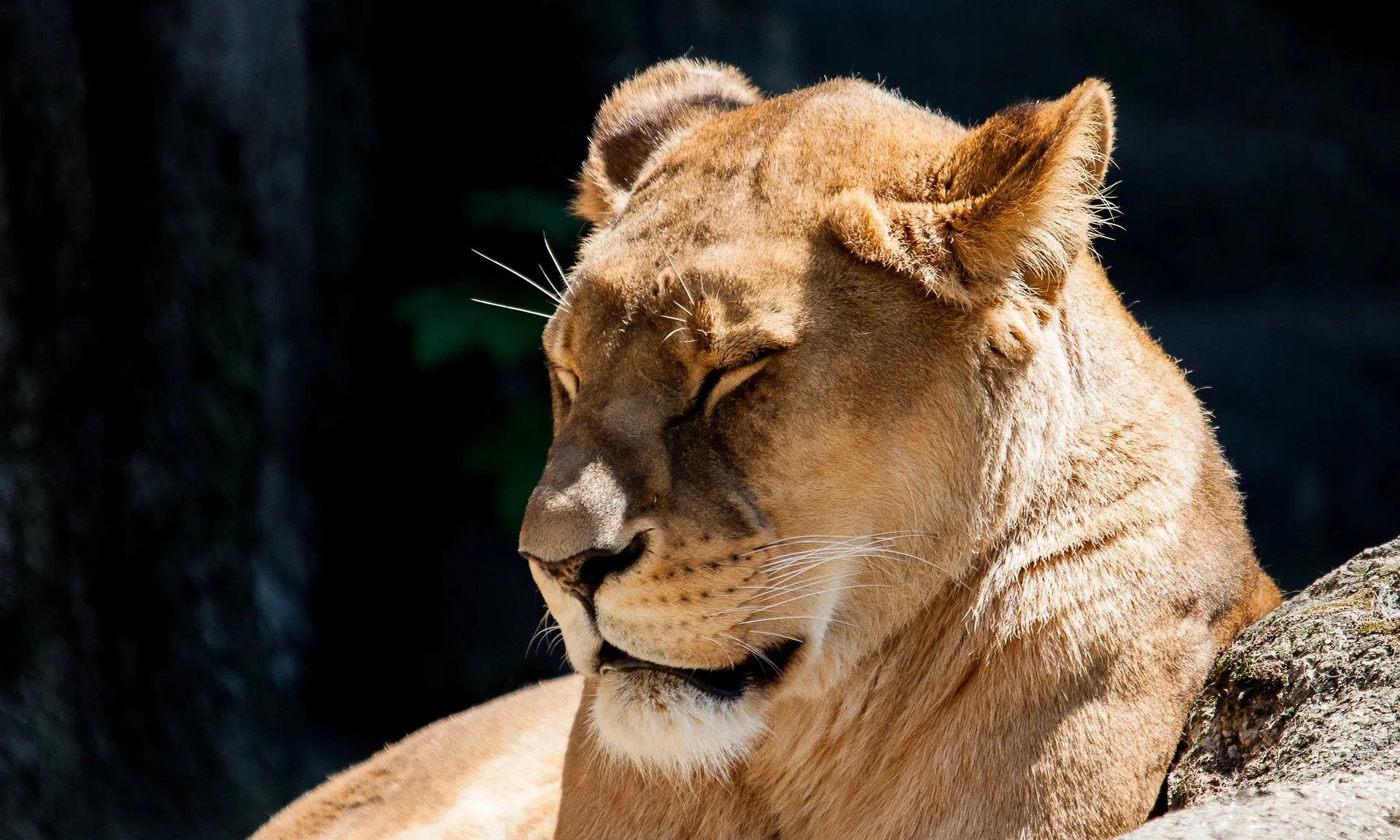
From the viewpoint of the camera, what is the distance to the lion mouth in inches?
95.7

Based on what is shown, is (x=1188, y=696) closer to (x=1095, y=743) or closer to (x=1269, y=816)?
(x=1095, y=743)

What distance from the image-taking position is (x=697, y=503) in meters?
2.38

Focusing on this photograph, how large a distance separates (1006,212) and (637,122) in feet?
3.95

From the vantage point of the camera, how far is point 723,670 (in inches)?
97.6

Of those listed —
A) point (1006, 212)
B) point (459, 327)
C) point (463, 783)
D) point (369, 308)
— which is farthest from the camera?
point (369, 308)

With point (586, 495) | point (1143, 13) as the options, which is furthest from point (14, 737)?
point (1143, 13)

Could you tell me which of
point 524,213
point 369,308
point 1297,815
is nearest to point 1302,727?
point 1297,815

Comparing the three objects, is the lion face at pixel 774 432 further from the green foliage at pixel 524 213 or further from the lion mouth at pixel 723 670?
the green foliage at pixel 524 213

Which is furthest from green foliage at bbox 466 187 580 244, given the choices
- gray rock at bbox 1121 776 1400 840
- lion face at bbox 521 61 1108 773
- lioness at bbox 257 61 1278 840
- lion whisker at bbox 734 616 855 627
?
gray rock at bbox 1121 776 1400 840

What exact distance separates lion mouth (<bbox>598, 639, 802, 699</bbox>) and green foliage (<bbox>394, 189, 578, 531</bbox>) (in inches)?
199

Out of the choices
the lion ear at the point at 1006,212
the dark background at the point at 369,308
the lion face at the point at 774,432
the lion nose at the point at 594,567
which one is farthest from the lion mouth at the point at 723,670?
the dark background at the point at 369,308

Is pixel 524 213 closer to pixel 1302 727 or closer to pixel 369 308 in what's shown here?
pixel 369 308

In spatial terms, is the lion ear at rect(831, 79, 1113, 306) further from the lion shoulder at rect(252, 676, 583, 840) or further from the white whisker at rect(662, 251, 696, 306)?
the lion shoulder at rect(252, 676, 583, 840)

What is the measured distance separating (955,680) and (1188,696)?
44 cm
